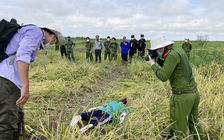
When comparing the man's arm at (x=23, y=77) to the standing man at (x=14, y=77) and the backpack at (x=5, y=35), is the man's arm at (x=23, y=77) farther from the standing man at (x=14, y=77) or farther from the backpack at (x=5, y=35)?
the backpack at (x=5, y=35)

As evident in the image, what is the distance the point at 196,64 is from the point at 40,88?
6.33 metres

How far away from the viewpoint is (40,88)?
3582 mm

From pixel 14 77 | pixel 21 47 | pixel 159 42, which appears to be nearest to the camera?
pixel 21 47

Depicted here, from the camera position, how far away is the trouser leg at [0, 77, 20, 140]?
1462mm

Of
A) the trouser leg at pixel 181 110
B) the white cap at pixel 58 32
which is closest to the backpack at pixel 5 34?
the white cap at pixel 58 32

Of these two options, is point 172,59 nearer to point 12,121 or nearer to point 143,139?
point 143,139

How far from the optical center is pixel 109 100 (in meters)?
3.43

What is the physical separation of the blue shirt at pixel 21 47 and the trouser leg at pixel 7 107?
6 centimetres

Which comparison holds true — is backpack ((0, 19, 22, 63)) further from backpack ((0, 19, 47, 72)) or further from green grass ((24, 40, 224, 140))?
green grass ((24, 40, 224, 140))

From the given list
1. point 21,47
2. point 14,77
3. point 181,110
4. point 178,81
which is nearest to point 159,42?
point 178,81

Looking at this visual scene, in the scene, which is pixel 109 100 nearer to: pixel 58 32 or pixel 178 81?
pixel 178 81

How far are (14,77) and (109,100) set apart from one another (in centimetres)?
227

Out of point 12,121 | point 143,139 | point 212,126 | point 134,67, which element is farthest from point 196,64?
point 12,121

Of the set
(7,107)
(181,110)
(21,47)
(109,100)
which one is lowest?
(109,100)
